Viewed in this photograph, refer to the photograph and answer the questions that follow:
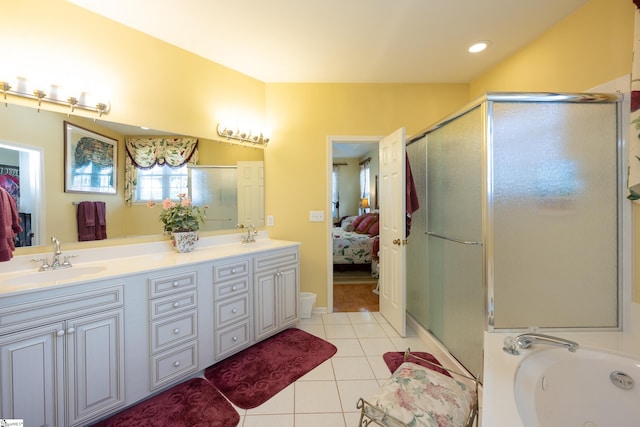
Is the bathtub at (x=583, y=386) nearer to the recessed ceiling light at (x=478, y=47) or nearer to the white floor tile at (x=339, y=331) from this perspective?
the white floor tile at (x=339, y=331)

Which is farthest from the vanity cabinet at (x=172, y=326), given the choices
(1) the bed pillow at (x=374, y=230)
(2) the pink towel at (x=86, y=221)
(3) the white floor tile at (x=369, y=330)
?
(1) the bed pillow at (x=374, y=230)

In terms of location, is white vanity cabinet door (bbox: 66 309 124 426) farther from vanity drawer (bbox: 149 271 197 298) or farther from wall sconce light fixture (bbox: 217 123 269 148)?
wall sconce light fixture (bbox: 217 123 269 148)

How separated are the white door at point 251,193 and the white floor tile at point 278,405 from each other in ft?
5.33

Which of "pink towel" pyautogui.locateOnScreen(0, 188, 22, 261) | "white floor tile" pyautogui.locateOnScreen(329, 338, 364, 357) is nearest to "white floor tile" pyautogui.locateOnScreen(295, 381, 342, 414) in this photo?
"white floor tile" pyautogui.locateOnScreen(329, 338, 364, 357)

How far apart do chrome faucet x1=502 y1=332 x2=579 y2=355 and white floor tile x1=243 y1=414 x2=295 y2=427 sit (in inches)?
50.2

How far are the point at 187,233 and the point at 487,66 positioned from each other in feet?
10.8

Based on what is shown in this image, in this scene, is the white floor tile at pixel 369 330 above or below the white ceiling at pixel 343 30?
below

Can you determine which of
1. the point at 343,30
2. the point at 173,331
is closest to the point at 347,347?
the point at 173,331

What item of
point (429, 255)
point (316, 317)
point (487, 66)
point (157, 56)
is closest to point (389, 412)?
point (429, 255)

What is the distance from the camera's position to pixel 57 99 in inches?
68.4

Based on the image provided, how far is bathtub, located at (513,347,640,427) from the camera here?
1.23 m

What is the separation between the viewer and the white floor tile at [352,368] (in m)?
1.98

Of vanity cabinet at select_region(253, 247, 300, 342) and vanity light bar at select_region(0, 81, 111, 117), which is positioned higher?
vanity light bar at select_region(0, 81, 111, 117)

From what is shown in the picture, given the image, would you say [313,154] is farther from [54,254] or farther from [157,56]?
[54,254]
